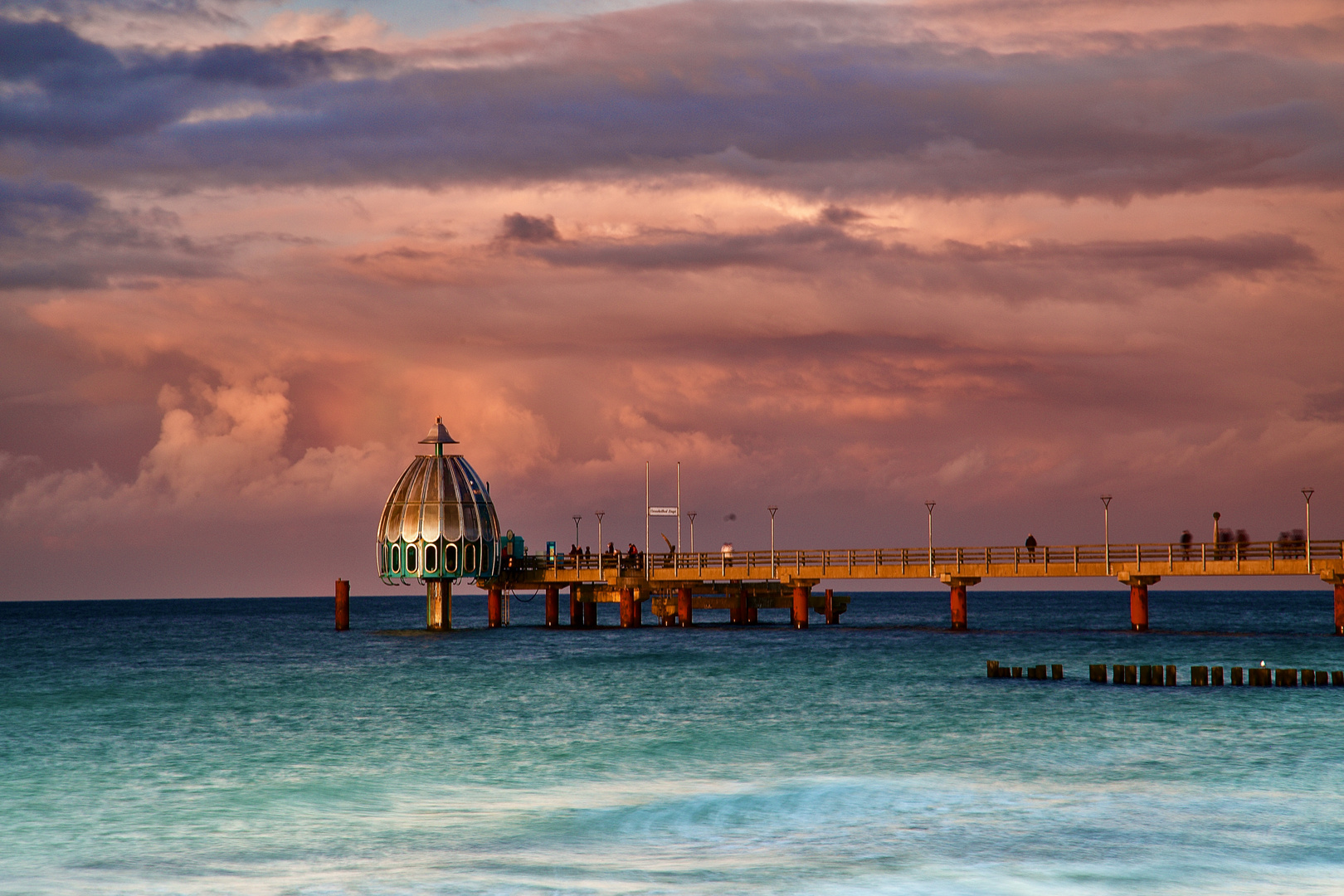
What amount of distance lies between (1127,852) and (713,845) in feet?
17.6

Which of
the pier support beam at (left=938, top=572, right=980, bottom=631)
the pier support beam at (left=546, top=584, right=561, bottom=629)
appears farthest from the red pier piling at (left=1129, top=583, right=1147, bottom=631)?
the pier support beam at (left=546, top=584, right=561, bottom=629)

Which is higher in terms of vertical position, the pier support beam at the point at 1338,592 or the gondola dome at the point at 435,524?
the gondola dome at the point at 435,524

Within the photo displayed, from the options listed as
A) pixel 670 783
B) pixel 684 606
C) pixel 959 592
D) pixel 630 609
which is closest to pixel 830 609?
pixel 684 606

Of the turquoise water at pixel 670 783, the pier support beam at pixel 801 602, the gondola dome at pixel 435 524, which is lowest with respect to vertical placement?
the turquoise water at pixel 670 783

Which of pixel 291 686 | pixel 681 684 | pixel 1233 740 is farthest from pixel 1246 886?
pixel 291 686

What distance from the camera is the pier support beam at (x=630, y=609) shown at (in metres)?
72.4

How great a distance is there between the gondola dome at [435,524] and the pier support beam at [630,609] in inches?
333

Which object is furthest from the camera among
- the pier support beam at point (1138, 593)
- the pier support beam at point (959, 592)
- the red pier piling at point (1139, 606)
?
the pier support beam at point (959, 592)

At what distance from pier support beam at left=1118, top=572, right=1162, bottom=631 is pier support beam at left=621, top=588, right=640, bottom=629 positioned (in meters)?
24.9

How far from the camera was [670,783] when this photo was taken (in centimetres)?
2400

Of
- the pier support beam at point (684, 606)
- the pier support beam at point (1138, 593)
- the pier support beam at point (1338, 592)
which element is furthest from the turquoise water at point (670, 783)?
the pier support beam at point (684, 606)

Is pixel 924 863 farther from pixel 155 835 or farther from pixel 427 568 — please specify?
pixel 427 568

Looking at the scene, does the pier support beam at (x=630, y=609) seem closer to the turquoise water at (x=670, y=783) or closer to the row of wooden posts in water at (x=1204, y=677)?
the turquoise water at (x=670, y=783)

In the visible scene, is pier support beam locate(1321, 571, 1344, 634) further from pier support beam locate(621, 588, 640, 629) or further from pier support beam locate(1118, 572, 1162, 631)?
pier support beam locate(621, 588, 640, 629)
